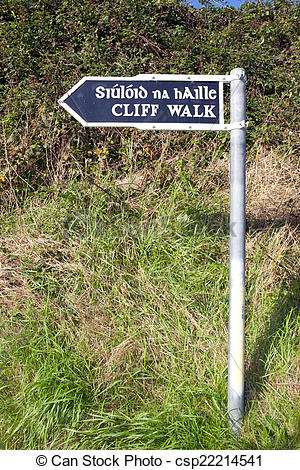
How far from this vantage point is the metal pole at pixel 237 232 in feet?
6.24

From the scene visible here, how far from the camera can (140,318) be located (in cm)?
255

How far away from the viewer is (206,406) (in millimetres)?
2111

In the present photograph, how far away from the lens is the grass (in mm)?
2037

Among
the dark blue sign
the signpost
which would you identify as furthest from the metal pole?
the dark blue sign

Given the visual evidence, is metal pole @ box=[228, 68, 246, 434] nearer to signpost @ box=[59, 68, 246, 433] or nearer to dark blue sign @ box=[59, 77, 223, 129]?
signpost @ box=[59, 68, 246, 433]

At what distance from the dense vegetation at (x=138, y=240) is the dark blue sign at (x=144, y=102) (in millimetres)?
1155

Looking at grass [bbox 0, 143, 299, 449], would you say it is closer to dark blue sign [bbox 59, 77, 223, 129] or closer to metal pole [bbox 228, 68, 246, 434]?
metal pole [bbox 228, 68, 246, 434]

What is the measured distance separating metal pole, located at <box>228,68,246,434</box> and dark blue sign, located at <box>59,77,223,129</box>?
0.11 metres

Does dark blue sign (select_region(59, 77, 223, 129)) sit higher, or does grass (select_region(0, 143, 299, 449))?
dark blue sign (select_region(59, 77, 223, 129))

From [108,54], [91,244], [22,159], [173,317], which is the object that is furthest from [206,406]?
[108,54]

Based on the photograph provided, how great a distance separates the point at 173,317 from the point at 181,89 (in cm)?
145

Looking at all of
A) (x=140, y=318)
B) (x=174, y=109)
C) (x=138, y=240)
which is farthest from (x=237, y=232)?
(x=138, y=240)

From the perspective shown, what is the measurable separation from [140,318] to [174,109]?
1.38 m

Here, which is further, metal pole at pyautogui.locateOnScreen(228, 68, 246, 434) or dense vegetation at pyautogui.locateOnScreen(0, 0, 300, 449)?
dense vegetation at pyautogui.locateOnScreen(0, 0, 300, 449)
